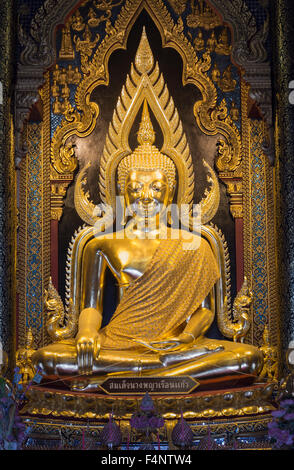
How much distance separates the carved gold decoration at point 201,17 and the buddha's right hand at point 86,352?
2812 mm

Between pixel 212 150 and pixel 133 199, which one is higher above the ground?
pixel 212 150

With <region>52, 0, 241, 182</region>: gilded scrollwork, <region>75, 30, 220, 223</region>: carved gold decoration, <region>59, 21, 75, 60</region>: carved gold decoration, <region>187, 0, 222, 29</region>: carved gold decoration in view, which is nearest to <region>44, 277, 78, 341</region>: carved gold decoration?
<region>75, 30, 220, 223</region>: carved gold decoration

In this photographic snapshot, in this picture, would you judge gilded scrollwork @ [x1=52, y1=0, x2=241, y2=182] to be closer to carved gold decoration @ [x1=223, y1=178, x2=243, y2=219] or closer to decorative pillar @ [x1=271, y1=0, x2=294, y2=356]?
carved gold decoration @ [x1=223, y1=178, x2=243, y2=219]

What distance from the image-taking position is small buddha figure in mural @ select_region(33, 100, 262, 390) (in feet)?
17.2

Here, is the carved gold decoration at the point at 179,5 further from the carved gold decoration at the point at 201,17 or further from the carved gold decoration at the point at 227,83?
the carved gold decoration at the point at 227,83

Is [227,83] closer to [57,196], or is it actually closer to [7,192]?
[57,196]

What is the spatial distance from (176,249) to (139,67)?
158 centimetres

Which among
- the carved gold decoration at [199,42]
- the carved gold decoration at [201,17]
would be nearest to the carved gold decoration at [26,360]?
the carved gold decoration at [199,42]

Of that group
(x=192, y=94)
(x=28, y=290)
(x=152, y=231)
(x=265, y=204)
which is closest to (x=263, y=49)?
(x=192, y=94)

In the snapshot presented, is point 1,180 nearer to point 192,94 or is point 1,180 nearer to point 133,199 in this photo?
point 133,199

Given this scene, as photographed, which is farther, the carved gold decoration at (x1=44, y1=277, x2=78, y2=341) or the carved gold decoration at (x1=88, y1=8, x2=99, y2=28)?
the carved gold decoration at (x1=88, y1=8, x2=99, y2=28)

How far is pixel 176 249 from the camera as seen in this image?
6047 millimetres

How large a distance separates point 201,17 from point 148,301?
2.39 m

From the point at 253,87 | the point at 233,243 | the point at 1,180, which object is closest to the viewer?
the point at 1,180
